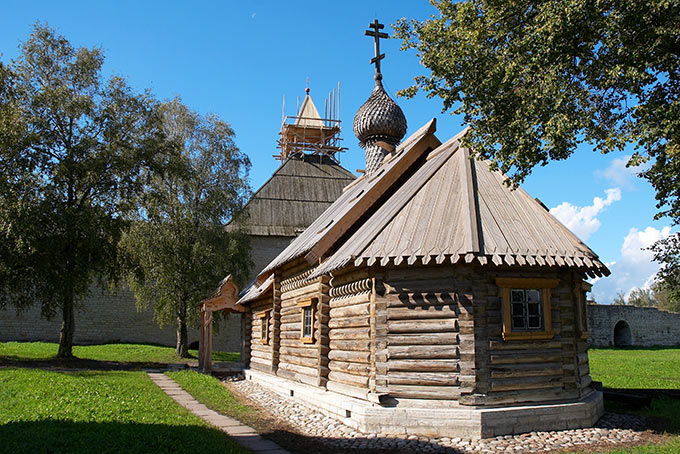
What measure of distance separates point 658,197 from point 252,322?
516 inches

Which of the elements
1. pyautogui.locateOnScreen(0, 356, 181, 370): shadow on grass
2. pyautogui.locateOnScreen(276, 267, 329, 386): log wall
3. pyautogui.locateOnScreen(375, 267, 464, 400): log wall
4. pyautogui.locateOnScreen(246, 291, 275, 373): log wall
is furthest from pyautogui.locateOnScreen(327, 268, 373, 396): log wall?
pyautogui.locateOnScreen(0, 356, 181, 370): shadow on grass

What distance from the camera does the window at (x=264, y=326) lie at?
1603 centimetres

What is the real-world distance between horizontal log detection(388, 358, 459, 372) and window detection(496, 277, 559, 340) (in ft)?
3.42

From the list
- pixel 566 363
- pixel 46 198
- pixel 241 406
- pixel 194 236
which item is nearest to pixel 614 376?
pixel 566 363

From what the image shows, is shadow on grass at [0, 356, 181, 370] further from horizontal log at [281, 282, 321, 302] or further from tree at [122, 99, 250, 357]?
horizontal log at [281, 282, 321, 302]

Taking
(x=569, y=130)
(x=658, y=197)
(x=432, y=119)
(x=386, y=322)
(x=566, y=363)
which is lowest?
(x=566, y=363)

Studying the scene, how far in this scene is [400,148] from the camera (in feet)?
46.7

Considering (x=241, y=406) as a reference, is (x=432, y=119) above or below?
above

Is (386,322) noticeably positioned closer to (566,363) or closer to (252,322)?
(566,363)

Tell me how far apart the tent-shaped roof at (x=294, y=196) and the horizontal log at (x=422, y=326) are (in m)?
22.1

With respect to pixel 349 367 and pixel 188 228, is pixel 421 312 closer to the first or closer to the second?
pixel 349 367

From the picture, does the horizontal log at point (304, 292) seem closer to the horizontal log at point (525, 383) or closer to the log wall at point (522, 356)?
the log wall at point (522, 356)

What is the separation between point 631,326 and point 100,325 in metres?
31.8

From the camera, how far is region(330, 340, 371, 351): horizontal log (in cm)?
961
